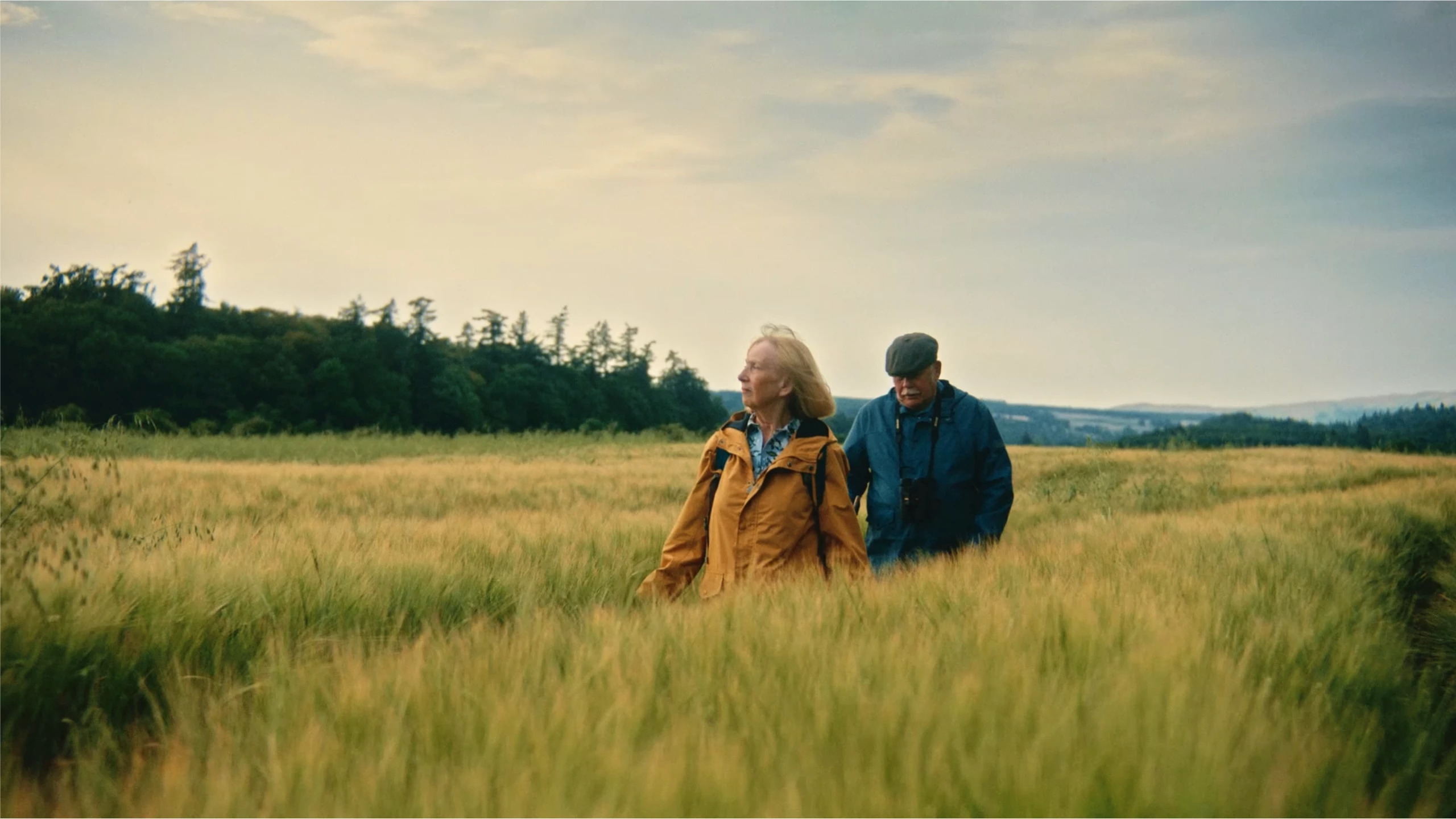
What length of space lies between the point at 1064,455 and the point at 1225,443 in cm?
1229

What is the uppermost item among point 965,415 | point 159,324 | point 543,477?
point 159,324

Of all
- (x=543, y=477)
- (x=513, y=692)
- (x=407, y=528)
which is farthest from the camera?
(x=543, y=477)

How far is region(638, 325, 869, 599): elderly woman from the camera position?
4.02 meters

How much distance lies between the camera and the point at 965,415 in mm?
5074

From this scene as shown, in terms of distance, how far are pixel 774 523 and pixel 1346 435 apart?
150 ft

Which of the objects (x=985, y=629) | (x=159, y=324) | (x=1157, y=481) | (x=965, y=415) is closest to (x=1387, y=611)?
(x=965, y=415)

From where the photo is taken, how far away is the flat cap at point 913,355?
4855mm

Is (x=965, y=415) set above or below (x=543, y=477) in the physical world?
above

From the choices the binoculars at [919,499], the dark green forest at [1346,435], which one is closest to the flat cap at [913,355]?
the binoculars at [919,499]

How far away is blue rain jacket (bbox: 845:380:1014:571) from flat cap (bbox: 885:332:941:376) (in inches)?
14.2

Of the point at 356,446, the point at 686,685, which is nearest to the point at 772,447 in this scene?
the point at 686,685

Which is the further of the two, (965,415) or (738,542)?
(965,415)

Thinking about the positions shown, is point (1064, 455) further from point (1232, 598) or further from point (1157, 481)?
point (1232, 598)

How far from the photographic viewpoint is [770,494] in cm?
405
